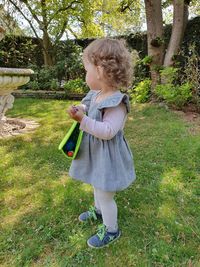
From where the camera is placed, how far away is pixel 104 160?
166 centimetres

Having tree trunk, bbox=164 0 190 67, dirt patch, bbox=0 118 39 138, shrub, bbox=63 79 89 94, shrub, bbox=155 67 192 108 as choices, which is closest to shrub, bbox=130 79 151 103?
shrub, bbox=155 67 192 108

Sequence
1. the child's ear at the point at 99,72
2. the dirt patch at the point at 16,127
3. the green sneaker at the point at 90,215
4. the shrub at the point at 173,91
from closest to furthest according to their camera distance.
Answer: the child's ear at the point at 99,72, the green sneaker at the point at 90,215, the dirt patch at the point at 16,127, the shrub at the point at 173,91

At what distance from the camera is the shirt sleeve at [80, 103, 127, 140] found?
153 cm

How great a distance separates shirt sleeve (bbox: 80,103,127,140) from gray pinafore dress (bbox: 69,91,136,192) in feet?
0.15

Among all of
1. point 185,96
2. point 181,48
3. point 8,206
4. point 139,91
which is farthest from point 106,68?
point 181,48

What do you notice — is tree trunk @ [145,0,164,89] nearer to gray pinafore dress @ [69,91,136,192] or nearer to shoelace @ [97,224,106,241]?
gray pinafore dress @ [69,91,136,192]

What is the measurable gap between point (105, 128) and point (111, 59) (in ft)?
1.26

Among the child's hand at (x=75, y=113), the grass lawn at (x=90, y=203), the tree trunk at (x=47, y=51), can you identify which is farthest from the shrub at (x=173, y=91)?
the tree trunk at (x=47, y=51)

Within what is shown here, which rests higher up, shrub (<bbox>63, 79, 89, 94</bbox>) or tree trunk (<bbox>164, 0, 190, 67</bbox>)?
tree trunk (<bbox>164, 0, 190, 67</bbox>)

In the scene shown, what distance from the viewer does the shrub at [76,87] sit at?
8222mm

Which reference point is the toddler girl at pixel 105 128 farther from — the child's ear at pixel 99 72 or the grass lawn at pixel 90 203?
the grass lawn at pixel 90 203

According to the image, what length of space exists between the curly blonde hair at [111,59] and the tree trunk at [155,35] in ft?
16.0

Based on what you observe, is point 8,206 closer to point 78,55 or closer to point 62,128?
point 62,128

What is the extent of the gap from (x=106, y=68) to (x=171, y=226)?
1144mm
